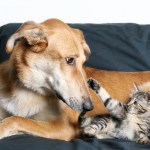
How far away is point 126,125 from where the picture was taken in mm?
2119

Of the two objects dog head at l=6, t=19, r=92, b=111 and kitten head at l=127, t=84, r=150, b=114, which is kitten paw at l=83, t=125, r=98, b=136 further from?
kitten head at l=127, t=84, r=150, b=114

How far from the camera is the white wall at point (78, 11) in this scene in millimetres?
2959

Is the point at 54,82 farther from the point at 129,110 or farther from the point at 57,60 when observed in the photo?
the point at 129,110

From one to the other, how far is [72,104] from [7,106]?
403mm

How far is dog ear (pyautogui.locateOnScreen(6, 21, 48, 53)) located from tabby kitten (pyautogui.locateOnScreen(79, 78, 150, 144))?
0.36 metres

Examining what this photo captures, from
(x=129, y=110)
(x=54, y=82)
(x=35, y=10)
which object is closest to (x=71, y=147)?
(x=54, y=82)

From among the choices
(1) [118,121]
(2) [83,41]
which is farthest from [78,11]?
(1) [118,121]

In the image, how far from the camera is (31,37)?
1941 millimetres

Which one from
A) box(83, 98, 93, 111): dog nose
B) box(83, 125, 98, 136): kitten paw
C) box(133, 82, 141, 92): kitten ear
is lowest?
box(83, 125, 98, 136): kitten paw

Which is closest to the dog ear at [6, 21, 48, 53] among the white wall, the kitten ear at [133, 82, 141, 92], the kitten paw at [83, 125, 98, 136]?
the kitten paw at [83, 125, 98, 136]

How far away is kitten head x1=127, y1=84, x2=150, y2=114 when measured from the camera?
2.21 m

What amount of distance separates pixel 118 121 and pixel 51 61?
0.51 metres

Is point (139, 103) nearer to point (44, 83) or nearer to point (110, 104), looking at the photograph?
point (110, 104)

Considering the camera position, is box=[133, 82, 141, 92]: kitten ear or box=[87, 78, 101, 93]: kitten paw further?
box=[133, 82, 141, 92]: kitten ear
